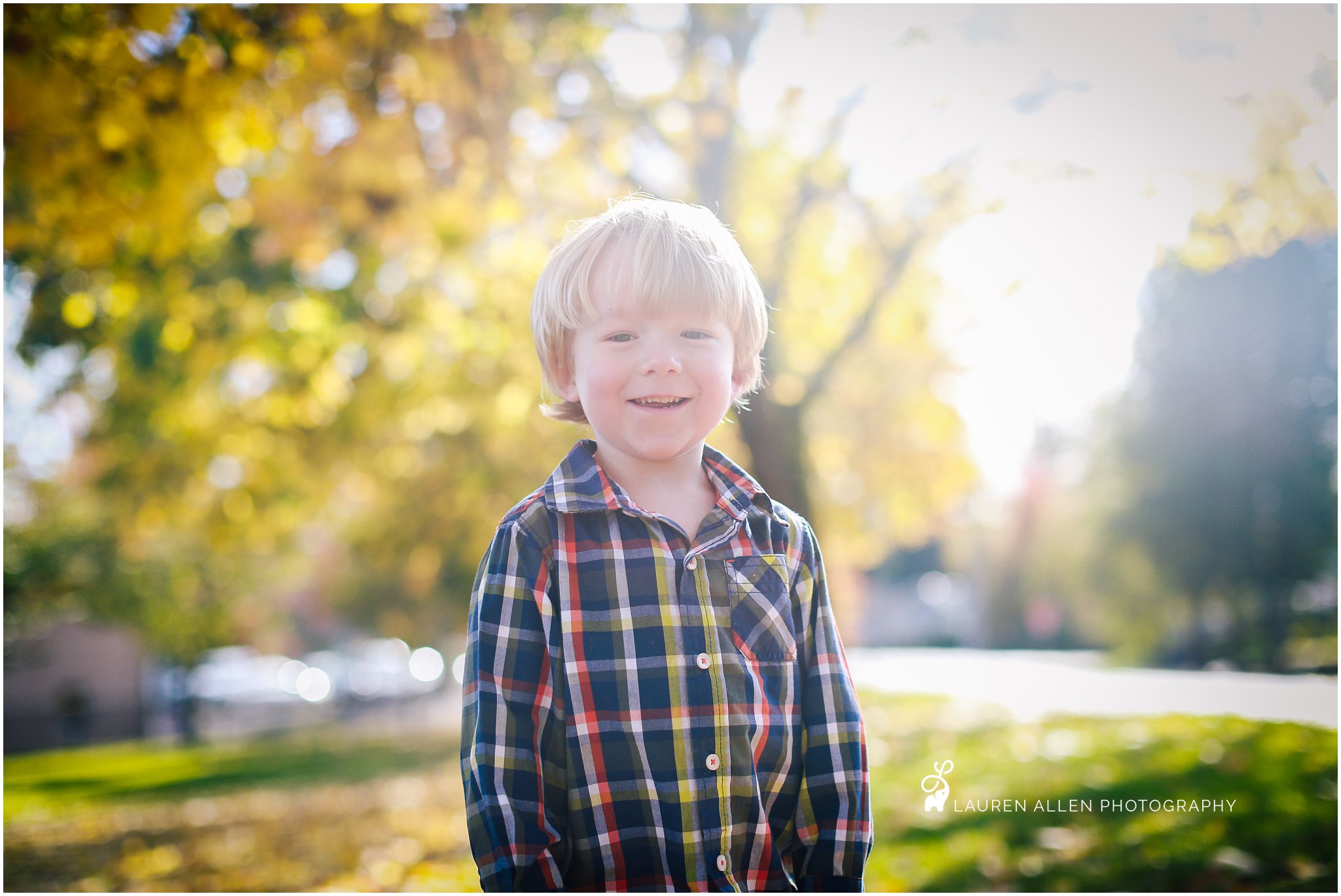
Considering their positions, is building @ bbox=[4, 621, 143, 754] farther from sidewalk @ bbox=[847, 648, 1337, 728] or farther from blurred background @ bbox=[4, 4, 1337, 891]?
sidewalk @ bbox=[847, 648, 1337, 728]

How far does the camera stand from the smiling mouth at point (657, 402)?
170 cm

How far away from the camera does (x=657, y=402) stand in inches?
67.2

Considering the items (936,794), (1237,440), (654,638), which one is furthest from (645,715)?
(1237,440)

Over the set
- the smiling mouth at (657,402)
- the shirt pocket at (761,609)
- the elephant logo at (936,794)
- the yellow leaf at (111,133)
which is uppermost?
the yellow leaf at (111,133)

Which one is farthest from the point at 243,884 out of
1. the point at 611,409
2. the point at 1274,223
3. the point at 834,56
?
the point at 1274,223

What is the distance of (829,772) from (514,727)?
0.57m

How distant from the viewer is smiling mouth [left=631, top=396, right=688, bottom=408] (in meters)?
1.70

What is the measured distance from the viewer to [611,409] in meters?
1.71

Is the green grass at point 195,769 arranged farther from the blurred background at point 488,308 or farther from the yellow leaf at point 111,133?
the yellow leaf at point 111,133

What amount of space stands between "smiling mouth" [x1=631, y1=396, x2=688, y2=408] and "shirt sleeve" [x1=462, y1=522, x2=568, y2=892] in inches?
11.9

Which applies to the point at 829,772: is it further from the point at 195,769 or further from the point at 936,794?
the point at 195,769

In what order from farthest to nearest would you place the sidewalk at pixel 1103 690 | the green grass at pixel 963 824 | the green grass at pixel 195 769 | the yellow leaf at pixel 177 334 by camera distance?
the green grass at pixel 195 769 < the sidewalk at pixel 1103 690 < the yellow leaf at pixel 177 334 < the green grass at pixel 963 824

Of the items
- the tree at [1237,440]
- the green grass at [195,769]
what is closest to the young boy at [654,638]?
the green grass at [195,769]

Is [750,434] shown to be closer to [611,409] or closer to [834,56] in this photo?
[834,56]
